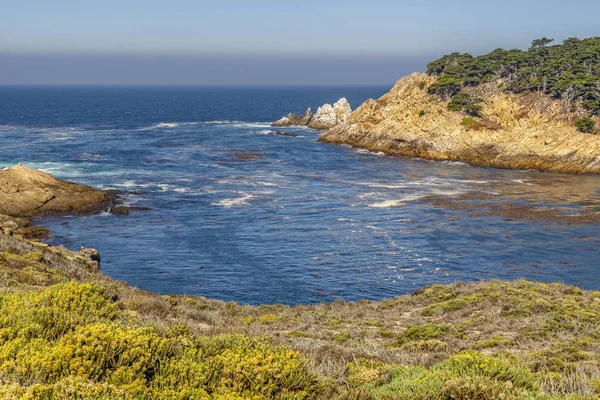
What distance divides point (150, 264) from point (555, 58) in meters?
99.0

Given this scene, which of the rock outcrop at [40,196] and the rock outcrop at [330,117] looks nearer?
the rock outcrop at [40,196]

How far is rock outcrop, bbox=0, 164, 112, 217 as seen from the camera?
58625mm

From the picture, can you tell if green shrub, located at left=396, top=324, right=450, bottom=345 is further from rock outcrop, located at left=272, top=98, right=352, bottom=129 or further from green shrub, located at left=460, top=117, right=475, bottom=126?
rock outcrop, located at left=272, top=98, right=352, bottom=129

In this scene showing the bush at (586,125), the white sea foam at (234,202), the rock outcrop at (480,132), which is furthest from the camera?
the bush at (586,125)

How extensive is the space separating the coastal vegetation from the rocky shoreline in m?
2.26

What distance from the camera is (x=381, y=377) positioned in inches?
483

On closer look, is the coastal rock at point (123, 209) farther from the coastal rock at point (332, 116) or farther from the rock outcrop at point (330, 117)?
the coastal rock at point (332, 116)

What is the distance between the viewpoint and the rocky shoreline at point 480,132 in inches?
3455

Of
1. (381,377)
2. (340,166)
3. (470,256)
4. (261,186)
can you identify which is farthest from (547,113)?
(381,377)

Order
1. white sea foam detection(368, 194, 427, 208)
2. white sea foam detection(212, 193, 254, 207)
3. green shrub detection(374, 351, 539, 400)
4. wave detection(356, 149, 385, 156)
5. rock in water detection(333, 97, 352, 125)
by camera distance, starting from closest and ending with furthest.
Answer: green shrub detection(374, 351, 539, 400) < white sea foam detection(212, 193, 254, 207) < white sea foam detection(368, 194, 427, 208) < wave detection(356, 149, 385, 156) < rock in water detection(333, 97, 352, 125)

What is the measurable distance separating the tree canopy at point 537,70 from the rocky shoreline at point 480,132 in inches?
109

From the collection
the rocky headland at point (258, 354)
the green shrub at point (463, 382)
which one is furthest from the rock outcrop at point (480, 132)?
the green shrub at point (463, 382)

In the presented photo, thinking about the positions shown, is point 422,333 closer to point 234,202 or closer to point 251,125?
point 234,202

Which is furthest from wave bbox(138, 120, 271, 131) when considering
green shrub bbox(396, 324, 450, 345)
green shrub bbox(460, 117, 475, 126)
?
green shrub bbox(396, 324, 450, 345)
